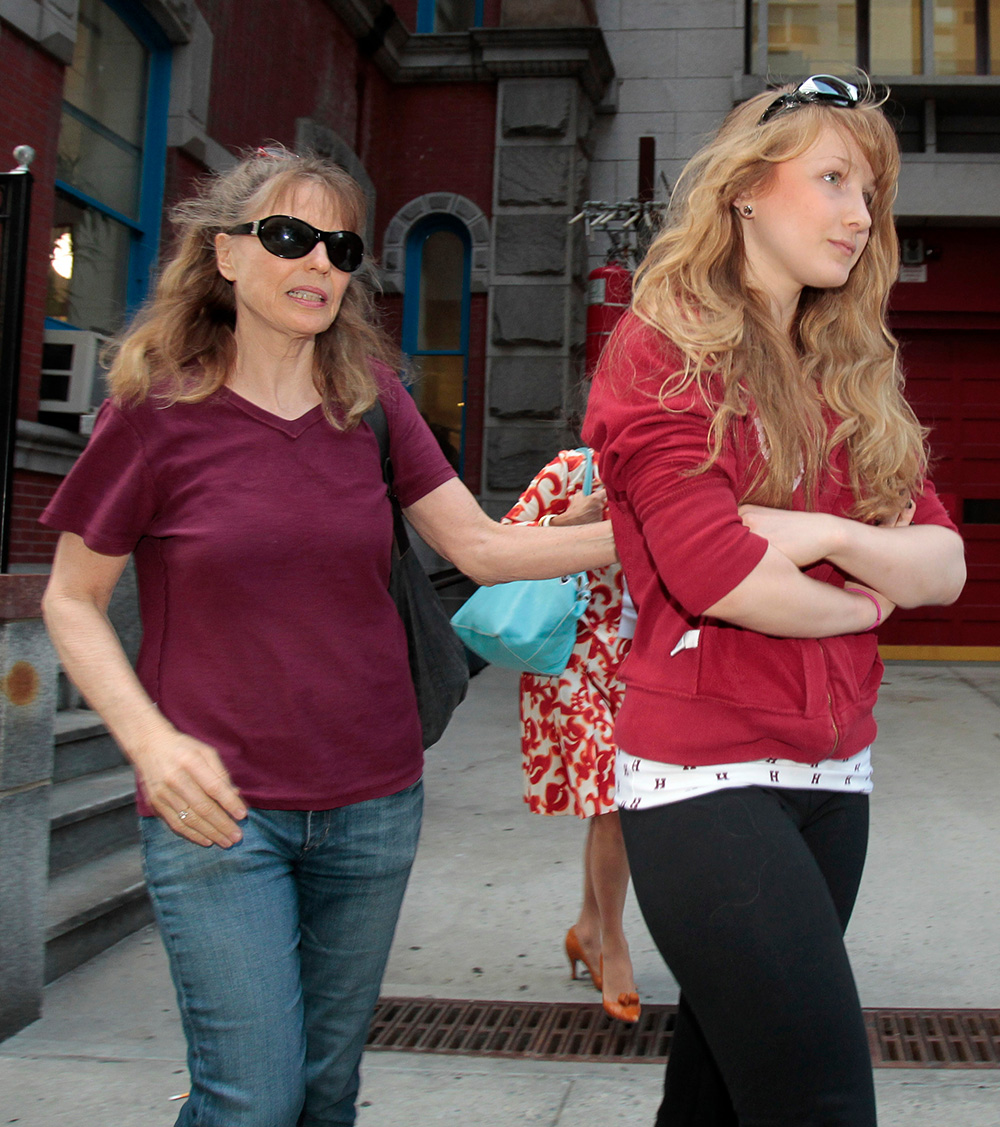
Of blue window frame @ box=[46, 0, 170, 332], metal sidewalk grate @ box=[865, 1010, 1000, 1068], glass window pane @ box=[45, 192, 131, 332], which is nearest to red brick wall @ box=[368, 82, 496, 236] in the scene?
blue window frame @ box=[46, 0, 170, 332]

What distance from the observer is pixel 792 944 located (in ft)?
4.72

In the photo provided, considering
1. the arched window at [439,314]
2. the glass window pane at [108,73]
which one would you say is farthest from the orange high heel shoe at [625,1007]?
the arched window at [439,314]

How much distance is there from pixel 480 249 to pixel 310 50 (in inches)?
94.2

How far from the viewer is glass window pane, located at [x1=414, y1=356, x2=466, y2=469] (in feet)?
38.3

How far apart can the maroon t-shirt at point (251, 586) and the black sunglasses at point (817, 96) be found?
2.99ft

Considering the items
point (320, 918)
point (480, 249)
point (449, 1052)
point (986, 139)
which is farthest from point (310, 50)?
point (320, 918)

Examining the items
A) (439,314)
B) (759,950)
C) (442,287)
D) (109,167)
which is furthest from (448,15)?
(759,950)

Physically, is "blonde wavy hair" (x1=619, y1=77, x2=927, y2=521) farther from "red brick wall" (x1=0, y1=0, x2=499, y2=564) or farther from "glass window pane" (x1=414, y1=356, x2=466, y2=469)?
"glass window pane" (x1=414, y1=356, x2=466, y2=469)

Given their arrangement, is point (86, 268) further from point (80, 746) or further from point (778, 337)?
point (778, 337)

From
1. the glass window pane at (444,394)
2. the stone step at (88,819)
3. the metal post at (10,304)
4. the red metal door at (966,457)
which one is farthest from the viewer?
the glass window pane at (444,394)

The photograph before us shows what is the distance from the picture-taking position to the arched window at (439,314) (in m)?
11.7

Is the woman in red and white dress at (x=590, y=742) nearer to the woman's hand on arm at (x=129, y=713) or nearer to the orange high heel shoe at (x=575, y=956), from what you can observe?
the orange high heel shoe at (x=575, y=956)

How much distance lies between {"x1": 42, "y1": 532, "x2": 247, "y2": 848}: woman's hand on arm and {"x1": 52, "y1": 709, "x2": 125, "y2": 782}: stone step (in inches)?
112

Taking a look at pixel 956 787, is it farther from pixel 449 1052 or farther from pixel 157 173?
pixel 157 173
